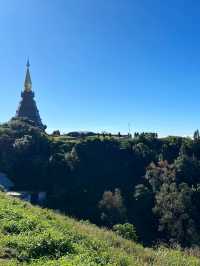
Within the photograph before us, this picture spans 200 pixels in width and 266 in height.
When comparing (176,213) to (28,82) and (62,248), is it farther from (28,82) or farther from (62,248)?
(28,82)

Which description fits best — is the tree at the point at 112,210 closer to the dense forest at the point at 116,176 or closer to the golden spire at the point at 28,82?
the dense forest at the point at 116,176

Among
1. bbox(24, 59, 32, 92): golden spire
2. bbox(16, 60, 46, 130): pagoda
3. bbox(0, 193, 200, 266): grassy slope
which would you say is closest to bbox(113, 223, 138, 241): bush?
bbox(0, 193, 200, 266): grassy slope

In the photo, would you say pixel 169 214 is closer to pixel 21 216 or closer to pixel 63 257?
pixel 21 216

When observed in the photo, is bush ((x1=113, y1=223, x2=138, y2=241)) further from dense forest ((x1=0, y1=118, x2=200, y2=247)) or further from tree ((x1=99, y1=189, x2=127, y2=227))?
tree ((x1=99, y1=189, x2=127, y2=227))

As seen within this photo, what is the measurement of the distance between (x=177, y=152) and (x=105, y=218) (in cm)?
2505

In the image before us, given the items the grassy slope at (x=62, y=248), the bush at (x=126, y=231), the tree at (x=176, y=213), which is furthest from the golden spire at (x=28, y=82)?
the grassy slope at (x=62, y=248)

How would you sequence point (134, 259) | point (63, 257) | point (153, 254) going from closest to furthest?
point (63, 257)
point (134, 259)
point (153, 254)

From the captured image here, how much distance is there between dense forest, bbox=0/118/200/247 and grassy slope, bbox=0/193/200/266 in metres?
32.9

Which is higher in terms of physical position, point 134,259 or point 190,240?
point 134,259

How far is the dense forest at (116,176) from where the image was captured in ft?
164

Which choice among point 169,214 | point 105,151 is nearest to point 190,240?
point 169,214

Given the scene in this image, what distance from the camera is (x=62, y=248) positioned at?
10508 millimetres

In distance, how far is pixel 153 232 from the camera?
164ft

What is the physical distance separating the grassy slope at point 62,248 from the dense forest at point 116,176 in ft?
108
